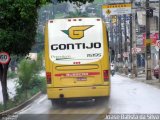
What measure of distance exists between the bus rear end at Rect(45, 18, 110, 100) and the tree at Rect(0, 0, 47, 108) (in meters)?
0.99

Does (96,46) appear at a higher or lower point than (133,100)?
higher

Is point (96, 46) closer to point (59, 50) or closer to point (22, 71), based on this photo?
point (59, 50)

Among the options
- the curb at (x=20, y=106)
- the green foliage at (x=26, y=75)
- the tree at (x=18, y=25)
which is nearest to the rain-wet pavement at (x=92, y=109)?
the curb at (x=20, y=106)

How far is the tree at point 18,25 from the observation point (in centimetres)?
2034

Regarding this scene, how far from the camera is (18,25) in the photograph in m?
22.0

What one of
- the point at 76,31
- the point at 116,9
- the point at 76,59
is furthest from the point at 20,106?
the point at 116,9

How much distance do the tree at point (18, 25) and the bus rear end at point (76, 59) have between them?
99cm

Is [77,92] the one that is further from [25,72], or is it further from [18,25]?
[25,72]

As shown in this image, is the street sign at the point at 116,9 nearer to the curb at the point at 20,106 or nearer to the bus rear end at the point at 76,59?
the curb at the point at 20,106

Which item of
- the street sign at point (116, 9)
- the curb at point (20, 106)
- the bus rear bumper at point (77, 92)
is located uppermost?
the street sign at point (116, 9)

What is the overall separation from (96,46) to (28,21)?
9.30ft

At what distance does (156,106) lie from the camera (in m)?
21.3

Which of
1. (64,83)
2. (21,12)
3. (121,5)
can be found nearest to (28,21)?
(21,12)

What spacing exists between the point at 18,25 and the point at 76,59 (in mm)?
2605
